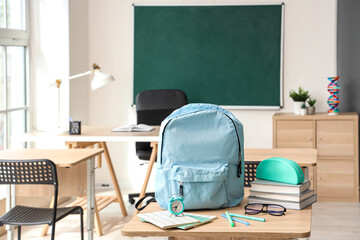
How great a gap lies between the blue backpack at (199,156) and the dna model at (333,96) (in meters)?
3.60

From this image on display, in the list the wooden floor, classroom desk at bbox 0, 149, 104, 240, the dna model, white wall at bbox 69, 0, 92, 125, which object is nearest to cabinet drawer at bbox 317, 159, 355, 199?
the wooden floor

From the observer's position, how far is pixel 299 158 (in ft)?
10.2

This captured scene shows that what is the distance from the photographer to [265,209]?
194 cm

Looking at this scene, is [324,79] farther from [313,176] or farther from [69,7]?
[69,7]

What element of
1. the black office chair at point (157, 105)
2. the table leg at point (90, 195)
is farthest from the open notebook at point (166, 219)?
the black office chair at point (157, 105)

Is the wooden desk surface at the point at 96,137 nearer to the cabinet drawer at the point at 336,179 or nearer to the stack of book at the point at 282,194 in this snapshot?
the cabinet drawer at the point at 336,179

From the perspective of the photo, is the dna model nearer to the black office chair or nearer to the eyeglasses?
the black office chair

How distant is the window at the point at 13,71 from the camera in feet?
15.0

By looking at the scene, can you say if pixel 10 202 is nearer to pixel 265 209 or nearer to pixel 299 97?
pixel 265 209

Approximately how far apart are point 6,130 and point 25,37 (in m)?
0.98

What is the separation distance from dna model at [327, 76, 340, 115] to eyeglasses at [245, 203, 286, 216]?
11.8ft

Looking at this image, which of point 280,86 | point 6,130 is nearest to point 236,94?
point 280,86

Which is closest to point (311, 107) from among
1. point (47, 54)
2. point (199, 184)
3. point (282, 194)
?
point (47, 54)

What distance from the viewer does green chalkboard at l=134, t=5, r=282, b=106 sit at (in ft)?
18.4
